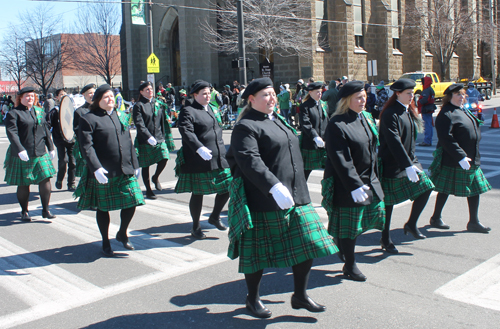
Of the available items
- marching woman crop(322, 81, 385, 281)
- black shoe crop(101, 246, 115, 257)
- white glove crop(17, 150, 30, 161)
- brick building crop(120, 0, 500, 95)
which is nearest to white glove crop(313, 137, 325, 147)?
marching woman crop(322, 81, 385, 281)

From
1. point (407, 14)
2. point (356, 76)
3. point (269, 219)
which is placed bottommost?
point (269, 219)

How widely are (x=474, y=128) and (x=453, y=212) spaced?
1479 millimetres

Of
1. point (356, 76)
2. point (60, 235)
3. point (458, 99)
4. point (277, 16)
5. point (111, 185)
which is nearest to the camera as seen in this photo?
point (111, 185)

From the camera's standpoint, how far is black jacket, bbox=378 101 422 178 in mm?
5098

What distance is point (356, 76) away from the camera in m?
34.7

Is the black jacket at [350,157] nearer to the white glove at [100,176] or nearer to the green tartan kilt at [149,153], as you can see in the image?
the white glove at [100,176]

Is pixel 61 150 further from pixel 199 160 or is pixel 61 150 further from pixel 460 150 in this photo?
pixel 460 150

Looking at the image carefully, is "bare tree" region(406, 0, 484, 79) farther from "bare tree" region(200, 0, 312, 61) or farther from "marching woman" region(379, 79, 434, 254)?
"marching woman" region(379, 79, 434, 254)

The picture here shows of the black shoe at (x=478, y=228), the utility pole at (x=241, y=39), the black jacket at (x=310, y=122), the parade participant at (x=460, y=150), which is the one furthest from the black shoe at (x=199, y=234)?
the utility pole at (x=241, y=39)

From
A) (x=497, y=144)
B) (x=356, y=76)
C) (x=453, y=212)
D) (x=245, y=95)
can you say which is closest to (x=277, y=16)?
(x=356, y=76)

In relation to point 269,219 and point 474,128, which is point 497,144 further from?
point 269,219

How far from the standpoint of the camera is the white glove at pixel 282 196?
136 inches

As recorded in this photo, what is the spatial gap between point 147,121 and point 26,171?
2.18 meters

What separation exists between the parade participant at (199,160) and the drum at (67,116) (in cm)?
298
